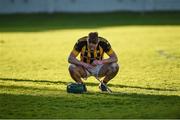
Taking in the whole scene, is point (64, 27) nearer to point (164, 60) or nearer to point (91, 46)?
point (164, 60)

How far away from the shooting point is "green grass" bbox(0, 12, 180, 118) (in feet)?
39.3

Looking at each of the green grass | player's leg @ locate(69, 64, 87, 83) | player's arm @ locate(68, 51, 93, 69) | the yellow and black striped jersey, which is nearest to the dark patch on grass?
the green grass

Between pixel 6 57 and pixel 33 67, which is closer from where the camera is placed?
pixel 33 67

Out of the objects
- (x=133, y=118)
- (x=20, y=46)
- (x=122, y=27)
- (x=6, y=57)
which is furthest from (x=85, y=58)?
(x=122, y=27)

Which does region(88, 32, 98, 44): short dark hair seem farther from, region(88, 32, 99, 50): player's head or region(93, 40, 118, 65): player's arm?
region(93, 40, 118, 65): player's arm

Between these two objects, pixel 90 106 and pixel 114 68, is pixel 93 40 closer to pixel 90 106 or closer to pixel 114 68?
pixel 114 68

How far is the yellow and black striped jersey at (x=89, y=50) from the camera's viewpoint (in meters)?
13.9

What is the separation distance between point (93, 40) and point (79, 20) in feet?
98.8

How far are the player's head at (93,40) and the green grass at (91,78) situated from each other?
101 cm

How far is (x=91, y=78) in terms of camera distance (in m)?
16.8

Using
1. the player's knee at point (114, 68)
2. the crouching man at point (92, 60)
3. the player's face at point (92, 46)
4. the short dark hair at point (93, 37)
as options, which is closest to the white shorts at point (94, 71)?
the crouching man at point (92, 60)

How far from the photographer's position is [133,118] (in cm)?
1098

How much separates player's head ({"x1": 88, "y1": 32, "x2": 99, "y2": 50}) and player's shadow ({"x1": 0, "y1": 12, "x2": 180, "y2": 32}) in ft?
75.8

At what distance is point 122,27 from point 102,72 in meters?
23.5
